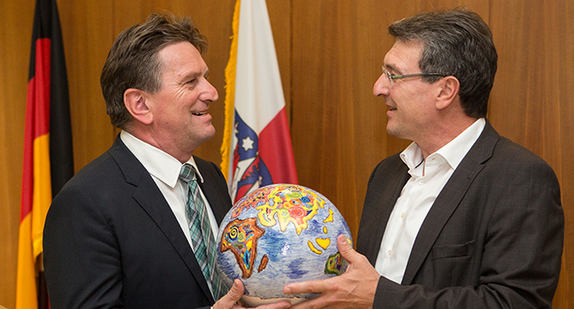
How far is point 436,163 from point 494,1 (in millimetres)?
1194

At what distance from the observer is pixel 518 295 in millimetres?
1468

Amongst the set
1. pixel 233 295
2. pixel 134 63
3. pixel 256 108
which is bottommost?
pixel 233 295

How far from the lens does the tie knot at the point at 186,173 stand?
1.88m

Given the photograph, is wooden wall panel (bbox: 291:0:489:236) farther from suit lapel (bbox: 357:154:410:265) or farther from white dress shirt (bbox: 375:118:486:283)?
white dress shirt (bbox: 375:118:486:283)

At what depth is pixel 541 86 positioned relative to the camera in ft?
8.04

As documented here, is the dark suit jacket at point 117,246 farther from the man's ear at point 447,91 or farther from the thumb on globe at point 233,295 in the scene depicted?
the man's ear at point 447,91

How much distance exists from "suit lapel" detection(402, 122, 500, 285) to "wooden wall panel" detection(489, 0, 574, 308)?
0.93 metres

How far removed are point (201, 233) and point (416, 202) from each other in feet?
2.62

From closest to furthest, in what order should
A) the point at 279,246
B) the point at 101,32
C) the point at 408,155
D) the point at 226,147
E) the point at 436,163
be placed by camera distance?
the point at 279,246
the point at 436,163
the point at 408,155
the point at 226,147
the point at 101,32

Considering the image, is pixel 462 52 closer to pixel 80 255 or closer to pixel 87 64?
pixel 80 255

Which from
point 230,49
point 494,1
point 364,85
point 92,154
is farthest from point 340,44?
point 92,154

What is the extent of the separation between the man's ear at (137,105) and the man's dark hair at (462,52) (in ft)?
3.45

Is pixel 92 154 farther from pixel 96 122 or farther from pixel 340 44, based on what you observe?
pixel 340 44

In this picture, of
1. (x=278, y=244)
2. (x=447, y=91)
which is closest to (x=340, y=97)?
(x=447, y=91)
